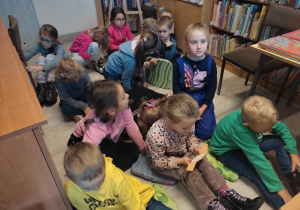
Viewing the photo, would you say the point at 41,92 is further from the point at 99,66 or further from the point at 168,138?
the point at 168,138

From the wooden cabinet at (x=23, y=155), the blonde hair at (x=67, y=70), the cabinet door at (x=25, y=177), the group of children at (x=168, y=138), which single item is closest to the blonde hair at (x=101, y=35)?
the group of children at (x=168, y=138)

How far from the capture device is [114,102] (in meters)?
A: 1.35

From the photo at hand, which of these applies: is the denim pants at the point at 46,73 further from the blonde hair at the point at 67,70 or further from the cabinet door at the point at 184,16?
the cabinet door at the point at 184,16

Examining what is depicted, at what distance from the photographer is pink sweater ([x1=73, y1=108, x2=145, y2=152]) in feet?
4.75

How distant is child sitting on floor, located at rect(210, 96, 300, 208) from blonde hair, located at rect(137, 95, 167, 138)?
449 millimetres

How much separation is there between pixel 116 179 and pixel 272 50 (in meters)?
1.38

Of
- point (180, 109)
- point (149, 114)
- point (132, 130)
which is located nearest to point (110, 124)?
point (132, 130)

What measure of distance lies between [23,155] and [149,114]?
92cm

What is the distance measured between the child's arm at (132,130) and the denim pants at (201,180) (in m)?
0.31

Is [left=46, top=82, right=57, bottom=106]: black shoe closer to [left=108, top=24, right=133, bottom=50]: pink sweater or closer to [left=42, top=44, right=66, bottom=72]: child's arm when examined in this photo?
[left=42, top=44, right=66, bottom=72]: child's arm

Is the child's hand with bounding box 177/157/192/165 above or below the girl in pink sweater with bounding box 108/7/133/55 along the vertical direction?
below

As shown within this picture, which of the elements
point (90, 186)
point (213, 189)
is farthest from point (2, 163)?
point (213, 189)

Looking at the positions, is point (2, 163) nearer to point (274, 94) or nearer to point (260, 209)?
point (260, 209)

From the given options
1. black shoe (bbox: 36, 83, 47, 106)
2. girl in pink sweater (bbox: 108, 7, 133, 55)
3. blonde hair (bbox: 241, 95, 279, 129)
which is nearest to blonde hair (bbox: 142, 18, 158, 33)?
girl in pink sweater (bbox: 108, 7, 133, 55)
